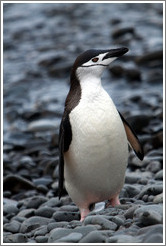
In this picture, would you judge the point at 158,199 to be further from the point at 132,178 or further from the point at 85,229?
the point at 132,178

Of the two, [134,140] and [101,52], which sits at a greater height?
[101,52]

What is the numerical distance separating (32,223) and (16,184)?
1901 millimetres

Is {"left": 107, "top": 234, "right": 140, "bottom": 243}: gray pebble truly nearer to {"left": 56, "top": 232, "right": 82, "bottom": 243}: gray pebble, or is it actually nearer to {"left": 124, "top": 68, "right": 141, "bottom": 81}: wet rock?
{"left": 56, "top": 232, "right": 82, "bottom": 243}: gray pebble

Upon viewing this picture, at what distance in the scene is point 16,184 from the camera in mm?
7418

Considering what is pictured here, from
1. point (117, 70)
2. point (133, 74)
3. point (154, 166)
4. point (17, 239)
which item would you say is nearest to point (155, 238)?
point (17, 239)

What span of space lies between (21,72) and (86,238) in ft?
31.7

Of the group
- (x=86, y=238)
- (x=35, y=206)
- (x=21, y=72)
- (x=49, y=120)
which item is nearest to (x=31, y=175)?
(x=35, y=206)

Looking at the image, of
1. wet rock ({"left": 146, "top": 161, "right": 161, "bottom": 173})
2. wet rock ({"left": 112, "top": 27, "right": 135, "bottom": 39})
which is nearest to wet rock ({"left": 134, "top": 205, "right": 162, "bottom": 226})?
wet rock ({"left": 146, "top": 161, "right": 161, "bottom": 173})

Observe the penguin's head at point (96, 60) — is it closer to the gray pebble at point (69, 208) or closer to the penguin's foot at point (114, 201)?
the penguin's foot at point (114, 201)

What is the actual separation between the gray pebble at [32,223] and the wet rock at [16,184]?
1759mm

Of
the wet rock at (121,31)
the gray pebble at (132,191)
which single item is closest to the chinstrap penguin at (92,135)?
the gray pebble at (132,191)

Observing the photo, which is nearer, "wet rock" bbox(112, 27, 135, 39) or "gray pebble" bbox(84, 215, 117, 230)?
"gray pebble" bbox(84, 215, 117, 230)

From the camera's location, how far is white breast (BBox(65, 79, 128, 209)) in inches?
196

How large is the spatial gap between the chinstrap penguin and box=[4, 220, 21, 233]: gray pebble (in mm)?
798
